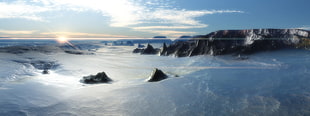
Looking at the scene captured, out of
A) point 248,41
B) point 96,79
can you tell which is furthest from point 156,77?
point 248,41

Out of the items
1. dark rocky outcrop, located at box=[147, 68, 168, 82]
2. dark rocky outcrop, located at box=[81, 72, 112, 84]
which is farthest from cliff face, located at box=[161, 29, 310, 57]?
dark rocky outcrop, located at box=[81, 72, 112, 84]

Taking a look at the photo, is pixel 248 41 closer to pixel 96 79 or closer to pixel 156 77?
pixel 156 77

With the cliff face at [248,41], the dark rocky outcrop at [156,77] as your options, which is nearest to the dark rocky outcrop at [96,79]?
the dark rocky outcrop at [156,77]

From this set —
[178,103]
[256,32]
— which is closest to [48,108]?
[178,103]

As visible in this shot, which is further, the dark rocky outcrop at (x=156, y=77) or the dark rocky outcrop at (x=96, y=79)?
the dark rocky outcrop at (x=156, y=77)

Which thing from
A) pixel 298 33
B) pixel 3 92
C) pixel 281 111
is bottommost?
pixel 281 111

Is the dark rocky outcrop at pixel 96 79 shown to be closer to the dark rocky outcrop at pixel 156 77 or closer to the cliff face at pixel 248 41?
the dark rocky outcrop at pixel 156 77

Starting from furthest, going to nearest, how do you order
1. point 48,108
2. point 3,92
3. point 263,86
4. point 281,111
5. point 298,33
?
point 298,33
point 263,86
point 3,92
point 48,108
point 281,111

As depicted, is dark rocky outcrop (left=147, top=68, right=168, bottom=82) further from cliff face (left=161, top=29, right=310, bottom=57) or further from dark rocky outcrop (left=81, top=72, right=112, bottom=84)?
cliff face (left=161, top=29, right=310, bottom=57)

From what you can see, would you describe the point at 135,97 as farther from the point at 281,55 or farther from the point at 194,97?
the point at 281,55
